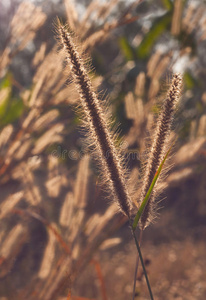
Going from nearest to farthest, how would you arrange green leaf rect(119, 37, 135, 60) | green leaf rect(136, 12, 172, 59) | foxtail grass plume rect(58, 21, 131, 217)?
foxtail grass plume rect(58, 21, 131, 217) → green leaf rect(136, 12, 172, 59) → green leaf rect(119, 37, 135, 60)

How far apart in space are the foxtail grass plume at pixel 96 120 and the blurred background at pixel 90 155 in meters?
0.07

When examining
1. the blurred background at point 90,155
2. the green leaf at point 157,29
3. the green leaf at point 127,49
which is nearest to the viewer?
the blurred background at point 90,155

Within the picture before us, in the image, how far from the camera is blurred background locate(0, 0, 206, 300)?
0.86 metres

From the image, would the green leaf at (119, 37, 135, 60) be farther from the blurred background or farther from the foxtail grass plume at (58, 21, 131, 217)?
the foxtail grass plume at (58, 21, 131, 217)

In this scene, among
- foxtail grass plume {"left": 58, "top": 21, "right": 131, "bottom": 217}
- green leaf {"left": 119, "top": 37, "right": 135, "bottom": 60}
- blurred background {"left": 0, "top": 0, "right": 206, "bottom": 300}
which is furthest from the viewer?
green leaf {"left": 119, "top": 37, "right": 135, "bottom": 60}

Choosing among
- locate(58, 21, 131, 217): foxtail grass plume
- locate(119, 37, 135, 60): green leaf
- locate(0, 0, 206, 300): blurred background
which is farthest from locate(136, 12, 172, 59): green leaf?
locate(58, 21, 131, 217): foxtail grass plume

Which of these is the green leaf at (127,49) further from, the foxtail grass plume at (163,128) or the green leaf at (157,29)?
the foxtail grass plume at (163,128)

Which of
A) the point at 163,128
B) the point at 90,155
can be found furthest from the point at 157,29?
the point at 163,128

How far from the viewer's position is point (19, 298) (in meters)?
1.10

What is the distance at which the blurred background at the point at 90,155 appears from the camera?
2.84 ft

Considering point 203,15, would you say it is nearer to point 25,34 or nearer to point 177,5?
point 177,5

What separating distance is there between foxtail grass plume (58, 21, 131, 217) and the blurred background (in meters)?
0.07

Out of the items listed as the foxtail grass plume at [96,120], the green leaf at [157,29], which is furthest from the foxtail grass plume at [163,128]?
the green leaf at [157,29]

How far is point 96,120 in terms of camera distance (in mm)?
445
